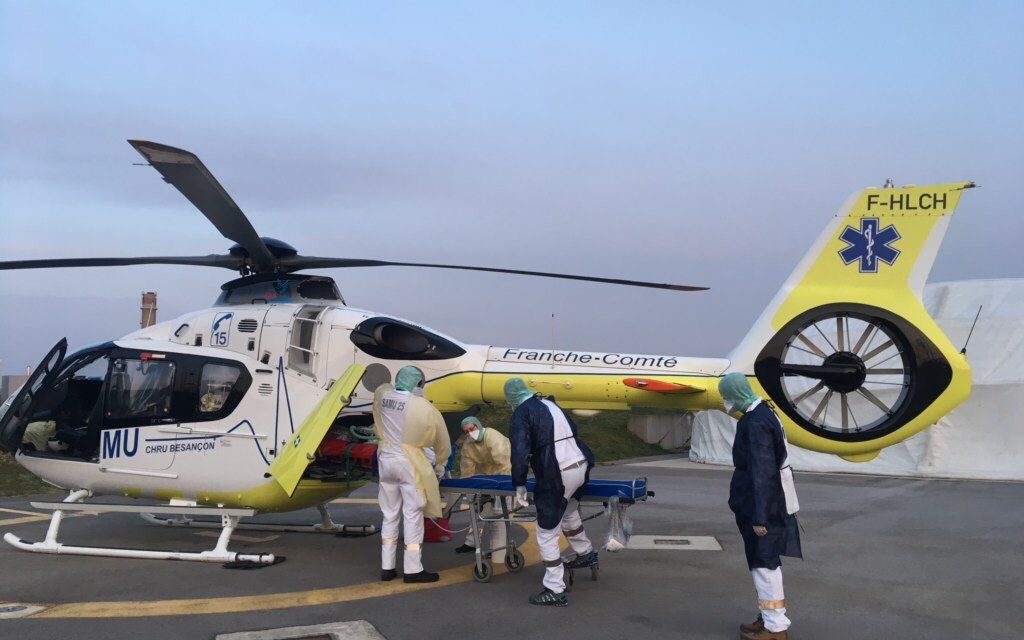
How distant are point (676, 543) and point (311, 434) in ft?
14.7

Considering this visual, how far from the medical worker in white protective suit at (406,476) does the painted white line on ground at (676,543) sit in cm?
281

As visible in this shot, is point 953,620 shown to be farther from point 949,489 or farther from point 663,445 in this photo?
point 663,445

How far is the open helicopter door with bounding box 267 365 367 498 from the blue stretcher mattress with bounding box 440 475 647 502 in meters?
1.26

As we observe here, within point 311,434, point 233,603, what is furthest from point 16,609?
point 311,434

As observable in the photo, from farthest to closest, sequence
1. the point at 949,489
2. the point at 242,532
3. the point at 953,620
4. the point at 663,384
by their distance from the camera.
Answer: the point at 949,489
the point at 242,532
the point at 663,384
the point at 953,620

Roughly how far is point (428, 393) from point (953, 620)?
528 cm

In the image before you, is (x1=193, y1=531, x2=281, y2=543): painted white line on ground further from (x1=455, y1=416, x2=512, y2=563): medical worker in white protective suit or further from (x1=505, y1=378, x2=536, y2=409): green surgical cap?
(x1=505, y1=378, x2=536, y2=409): green surgical cap

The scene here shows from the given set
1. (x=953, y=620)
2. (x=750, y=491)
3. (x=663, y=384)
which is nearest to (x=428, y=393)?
(x=663, y=384)

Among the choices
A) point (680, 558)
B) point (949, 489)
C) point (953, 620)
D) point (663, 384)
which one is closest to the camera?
point (953, 620)

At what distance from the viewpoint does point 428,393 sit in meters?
8.97

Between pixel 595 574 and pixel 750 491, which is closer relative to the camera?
pixel 750 491

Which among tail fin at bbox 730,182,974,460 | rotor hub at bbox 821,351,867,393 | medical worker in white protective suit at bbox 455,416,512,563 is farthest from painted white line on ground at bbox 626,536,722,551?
rotor hub at bbox 821,351,867,393

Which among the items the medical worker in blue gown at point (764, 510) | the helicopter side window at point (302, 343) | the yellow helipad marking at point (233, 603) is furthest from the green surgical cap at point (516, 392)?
the helicopter side window at point (302, 343)

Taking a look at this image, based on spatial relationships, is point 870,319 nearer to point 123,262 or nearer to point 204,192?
point 204,192
